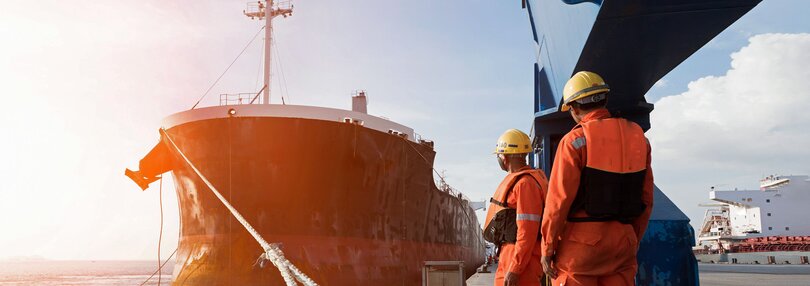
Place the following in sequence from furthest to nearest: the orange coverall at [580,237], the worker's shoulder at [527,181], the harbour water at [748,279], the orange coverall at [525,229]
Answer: the harbour water at [748,279] < the worker's shoulder at [527,181] < the orange coverall at [525,229] < the orange coverall at [580,237]

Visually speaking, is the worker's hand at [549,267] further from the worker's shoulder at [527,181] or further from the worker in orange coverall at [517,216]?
the worker's shoulder at [527,181]

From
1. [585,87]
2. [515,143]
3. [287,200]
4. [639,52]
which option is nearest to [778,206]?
[287,200]

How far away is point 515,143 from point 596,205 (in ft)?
4.96

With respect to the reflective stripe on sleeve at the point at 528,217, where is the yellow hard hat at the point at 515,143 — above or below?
above

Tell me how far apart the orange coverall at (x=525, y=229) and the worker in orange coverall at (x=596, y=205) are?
582 millimetres

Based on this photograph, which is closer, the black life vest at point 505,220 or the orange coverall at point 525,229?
the orange coverall at point 525,229

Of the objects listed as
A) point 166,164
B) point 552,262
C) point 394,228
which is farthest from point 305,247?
point 552,262

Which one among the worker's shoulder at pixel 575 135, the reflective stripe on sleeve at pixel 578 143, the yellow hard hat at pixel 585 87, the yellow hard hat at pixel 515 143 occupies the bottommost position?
the reflective stripe on sleeve at pixel 578 143

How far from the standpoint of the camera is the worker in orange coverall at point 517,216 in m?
3.17

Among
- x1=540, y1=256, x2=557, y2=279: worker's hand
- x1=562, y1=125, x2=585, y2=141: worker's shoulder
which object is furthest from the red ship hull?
x1=562, y1=125, x2=585, y2=141: worker's shoulder

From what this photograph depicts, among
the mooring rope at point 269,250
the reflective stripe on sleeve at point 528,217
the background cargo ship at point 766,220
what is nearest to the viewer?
the reflective stripe on sleeve at point 528,217

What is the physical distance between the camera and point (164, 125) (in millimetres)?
12398

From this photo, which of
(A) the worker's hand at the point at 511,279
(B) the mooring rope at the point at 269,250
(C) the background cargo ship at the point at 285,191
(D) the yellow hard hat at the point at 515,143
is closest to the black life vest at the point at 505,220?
(D) the yellow hard hat at the point at 515,143

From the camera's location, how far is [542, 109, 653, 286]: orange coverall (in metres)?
2.46
